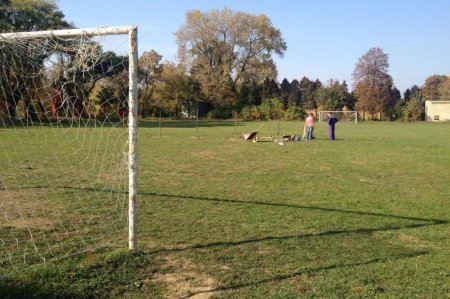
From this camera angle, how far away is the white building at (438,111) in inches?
2906

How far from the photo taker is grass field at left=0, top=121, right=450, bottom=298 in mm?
4461

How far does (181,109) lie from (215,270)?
61851mm

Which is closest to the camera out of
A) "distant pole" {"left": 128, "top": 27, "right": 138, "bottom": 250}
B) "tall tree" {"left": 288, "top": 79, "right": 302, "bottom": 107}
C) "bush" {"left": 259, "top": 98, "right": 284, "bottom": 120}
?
"distant pole" {"left": 128, "top": 27, "right": 138, "bottom": 250}

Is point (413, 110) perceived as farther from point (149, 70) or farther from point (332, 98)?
point (149, 70)

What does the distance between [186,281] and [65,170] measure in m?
7.69

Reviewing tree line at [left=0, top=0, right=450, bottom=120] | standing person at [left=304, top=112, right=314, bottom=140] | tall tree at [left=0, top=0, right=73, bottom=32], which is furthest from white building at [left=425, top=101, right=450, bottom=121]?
tall tree at [left=0, top=0, right=73, bottom=32]

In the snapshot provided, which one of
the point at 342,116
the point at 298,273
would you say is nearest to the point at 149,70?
the point at 342,116

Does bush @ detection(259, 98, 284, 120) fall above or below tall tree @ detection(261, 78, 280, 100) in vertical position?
below

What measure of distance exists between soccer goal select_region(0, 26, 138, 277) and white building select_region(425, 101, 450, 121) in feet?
237

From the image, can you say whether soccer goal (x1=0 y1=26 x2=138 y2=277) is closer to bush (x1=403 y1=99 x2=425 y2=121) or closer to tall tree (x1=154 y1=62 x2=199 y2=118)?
tall tree (x1=154 y1=62 x2=199 y2=118)

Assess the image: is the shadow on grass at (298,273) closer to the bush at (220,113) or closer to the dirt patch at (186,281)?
the dirt patch at (186,281)

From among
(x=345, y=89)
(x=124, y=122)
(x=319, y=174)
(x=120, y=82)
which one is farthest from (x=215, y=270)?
(x=345, y=89)

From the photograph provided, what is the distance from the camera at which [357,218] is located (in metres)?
7.27

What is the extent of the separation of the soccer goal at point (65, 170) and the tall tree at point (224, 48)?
53.4 metres
